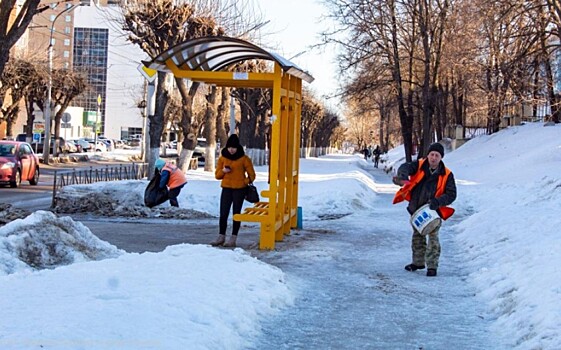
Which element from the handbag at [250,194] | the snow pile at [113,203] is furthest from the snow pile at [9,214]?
the handbag at [250,194]

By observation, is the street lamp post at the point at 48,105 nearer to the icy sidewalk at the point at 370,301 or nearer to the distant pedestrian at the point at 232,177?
the distant pedestrian at the point at 232,177

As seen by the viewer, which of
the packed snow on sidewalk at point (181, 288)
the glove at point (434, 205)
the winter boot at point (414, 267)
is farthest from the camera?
the winter boot at point (414, 267)

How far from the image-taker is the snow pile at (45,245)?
28.4ft

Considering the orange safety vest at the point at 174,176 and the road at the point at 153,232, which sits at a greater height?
the orange safety vest at the point at 174,176

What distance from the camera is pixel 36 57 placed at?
158ft

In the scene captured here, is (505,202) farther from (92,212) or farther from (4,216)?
(4,216)

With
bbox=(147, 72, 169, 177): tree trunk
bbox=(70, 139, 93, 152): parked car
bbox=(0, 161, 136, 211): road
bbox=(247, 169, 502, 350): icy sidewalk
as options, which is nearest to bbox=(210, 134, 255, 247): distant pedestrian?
bbox=(247, 169, 502, 350): icy sidewalk

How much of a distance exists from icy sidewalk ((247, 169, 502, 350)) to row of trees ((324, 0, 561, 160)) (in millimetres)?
13666

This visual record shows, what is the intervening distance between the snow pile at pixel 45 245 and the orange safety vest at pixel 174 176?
5.49 metres

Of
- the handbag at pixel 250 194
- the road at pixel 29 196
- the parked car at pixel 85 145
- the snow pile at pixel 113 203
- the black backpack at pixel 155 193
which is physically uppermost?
the parked car at pixel 85 145

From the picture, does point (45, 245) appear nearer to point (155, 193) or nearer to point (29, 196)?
point (155, 193)

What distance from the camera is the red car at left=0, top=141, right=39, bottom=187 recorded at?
26.1 m

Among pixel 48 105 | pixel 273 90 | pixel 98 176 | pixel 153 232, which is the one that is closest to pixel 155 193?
pixel 153 232

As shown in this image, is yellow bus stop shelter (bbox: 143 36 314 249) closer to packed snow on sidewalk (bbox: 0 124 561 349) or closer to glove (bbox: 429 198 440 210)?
packed snow on sidewalk (bbox: 0 124 561 349)
